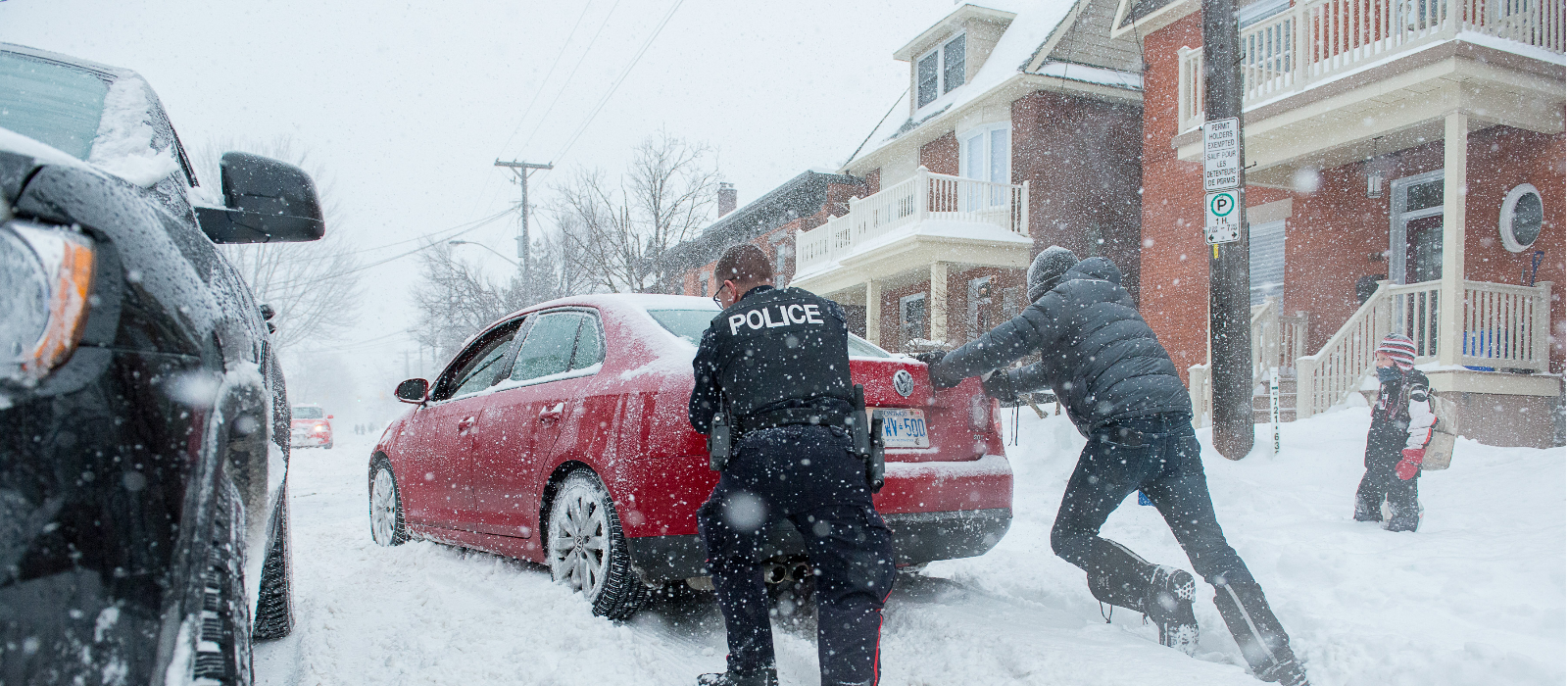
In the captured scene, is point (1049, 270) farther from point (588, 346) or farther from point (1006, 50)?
point (1006, 50)

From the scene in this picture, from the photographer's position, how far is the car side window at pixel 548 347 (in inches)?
171

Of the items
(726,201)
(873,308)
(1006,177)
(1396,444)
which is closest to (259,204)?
(1396,444)

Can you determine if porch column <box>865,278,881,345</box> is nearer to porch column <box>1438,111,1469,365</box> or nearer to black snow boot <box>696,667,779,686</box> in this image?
porch column <box>1438,111,1469,365</box>

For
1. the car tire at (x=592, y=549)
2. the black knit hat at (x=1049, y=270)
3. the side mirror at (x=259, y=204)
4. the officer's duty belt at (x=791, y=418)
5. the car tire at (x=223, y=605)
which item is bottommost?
the car tire at (x=592, y=549)

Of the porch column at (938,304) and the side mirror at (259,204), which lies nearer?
the side mirror at (259,204)

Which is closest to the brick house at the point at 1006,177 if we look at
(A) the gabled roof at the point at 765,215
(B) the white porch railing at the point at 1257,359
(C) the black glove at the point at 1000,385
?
(A) the gabled roof at the point at 765,215

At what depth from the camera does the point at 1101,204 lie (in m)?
18.0

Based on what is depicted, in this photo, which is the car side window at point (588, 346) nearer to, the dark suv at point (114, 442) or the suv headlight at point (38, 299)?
the dark suv at point (114, 442)

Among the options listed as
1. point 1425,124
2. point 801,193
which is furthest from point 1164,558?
point 801,193

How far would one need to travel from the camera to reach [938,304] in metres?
16.0

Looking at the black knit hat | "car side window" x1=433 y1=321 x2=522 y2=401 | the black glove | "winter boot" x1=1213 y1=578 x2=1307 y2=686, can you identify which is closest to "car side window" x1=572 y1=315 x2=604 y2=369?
"car side window" x1=433 y1=321 x2=522 y2=401

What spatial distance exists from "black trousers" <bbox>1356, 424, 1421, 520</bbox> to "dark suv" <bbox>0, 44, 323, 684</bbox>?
21.1 feet

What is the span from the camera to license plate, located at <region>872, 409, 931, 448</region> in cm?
369

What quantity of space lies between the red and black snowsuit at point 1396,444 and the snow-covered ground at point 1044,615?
0.72 feet
